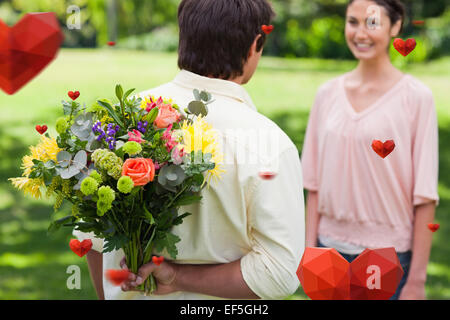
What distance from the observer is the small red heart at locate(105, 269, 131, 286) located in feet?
5.50

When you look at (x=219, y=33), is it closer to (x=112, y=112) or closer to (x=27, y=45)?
(x=112, y=112)

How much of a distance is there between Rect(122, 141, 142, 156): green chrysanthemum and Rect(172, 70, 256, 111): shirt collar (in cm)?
47

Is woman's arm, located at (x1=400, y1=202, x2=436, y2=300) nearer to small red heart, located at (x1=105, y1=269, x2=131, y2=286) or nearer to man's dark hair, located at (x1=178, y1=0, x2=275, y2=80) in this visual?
man's dark hair, located at (x1=178, y1=0, x2=275, y2=80)

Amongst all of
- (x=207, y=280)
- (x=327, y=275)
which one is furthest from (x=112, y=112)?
(x=327, y=275)

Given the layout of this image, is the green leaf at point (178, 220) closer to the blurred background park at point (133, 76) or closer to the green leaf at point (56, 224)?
the green leaf at point (56, 224)

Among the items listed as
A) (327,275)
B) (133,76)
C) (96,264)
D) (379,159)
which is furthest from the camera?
(133,76)

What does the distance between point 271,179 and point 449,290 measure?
3682 mm

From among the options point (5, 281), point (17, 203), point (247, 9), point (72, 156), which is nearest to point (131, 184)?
point (72, 156)

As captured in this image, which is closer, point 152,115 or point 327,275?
point 327,275

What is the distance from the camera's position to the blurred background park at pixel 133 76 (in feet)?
17.1

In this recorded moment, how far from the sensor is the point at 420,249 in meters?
2.78

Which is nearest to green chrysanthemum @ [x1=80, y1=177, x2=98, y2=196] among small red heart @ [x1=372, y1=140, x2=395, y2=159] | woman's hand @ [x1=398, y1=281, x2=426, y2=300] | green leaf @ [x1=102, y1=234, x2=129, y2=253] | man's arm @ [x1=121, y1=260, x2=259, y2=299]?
green leaf @ [x1=102, y1=234, x2=129, y2=253]

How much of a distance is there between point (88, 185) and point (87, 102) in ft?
29.7
